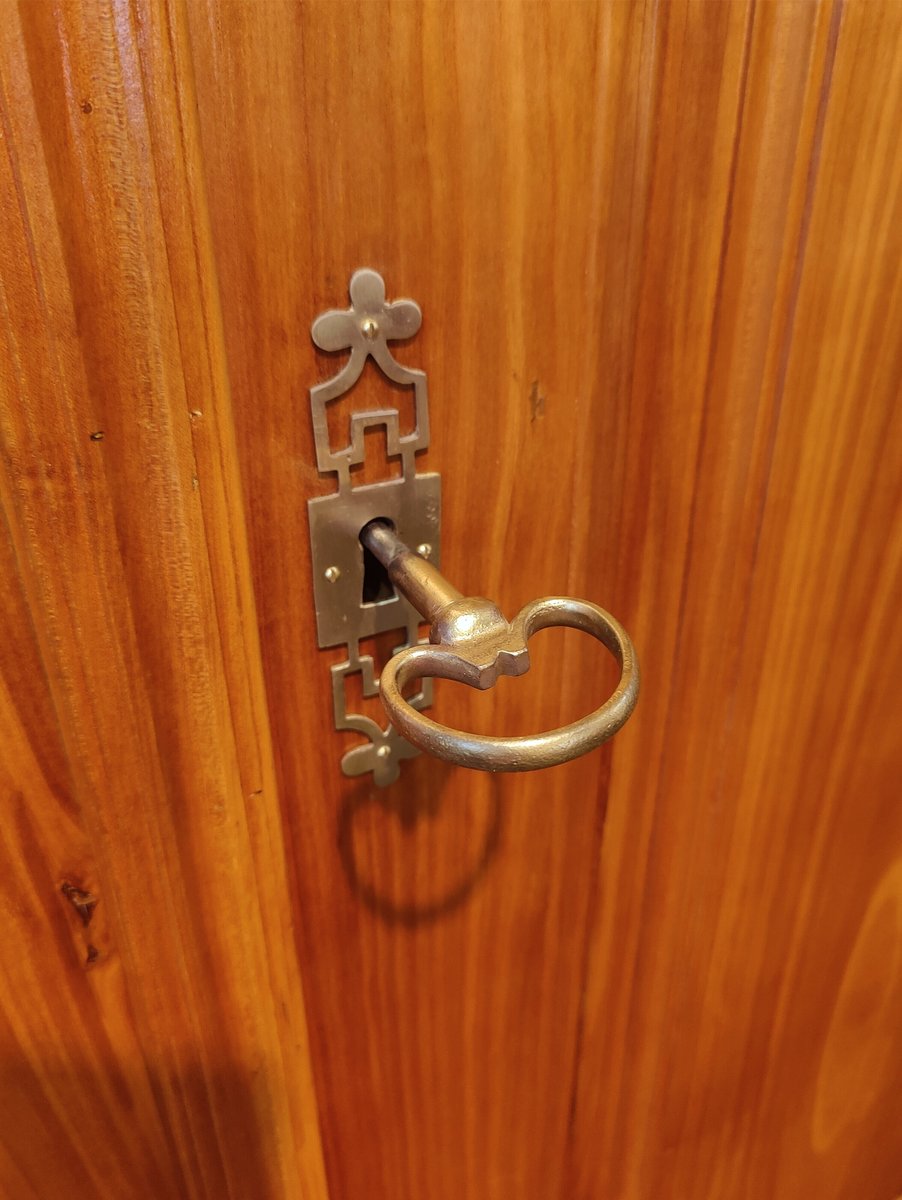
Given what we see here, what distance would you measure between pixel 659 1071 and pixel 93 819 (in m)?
0.53

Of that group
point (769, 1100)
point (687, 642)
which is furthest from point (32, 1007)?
point (769, 1100)

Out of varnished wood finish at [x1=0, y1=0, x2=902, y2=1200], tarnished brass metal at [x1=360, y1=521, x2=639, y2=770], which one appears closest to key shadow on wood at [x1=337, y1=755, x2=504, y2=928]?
varnished wood finish at [x1=0, y1=0, x2=902, y2=1200]

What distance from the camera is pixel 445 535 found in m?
0.38

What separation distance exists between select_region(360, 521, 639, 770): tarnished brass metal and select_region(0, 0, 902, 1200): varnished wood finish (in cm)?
6

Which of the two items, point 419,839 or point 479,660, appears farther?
point 419,839

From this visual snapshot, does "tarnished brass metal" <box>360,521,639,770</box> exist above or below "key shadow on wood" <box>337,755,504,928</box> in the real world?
above

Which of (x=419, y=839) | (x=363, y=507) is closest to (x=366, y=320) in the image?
(x=363, y=507)

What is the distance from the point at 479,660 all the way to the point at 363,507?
0.31 feet

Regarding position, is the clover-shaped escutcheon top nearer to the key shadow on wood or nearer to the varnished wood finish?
the varnished wood finish

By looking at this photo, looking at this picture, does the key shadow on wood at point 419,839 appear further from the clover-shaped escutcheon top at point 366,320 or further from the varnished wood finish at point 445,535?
the clover-shaped escutcheon top at point 366,320

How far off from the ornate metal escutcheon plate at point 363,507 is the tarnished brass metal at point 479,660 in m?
0.02

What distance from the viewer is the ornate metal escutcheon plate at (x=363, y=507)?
32 cm

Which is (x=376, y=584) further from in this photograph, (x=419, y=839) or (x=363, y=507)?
(x=419, y=839)

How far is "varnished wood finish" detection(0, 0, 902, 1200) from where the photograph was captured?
Answer: 269mm
